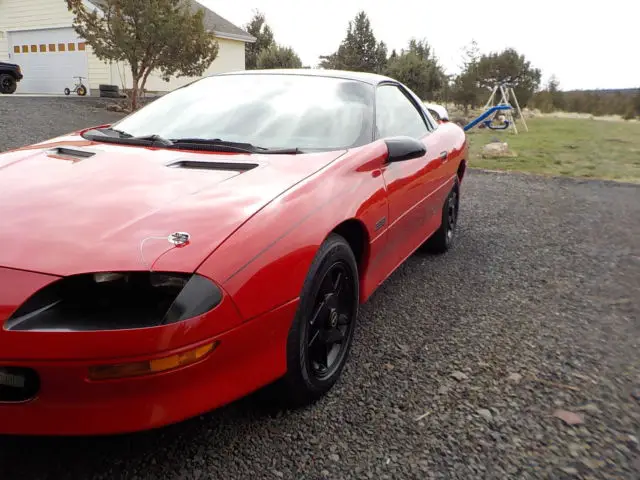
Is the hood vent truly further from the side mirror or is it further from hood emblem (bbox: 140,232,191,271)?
the side mirror

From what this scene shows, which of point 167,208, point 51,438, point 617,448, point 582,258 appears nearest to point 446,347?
point 617,448

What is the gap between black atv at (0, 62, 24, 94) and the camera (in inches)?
649

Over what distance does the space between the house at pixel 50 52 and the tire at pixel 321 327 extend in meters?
18.0

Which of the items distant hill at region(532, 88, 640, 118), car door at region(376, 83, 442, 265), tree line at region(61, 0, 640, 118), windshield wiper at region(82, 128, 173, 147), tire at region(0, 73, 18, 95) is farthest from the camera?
distant hill at region(532, 88, 640, 118)

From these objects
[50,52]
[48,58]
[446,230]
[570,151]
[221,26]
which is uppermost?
[221,26]

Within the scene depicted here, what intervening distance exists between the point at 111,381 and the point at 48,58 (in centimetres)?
2227

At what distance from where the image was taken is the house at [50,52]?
62.0 feet

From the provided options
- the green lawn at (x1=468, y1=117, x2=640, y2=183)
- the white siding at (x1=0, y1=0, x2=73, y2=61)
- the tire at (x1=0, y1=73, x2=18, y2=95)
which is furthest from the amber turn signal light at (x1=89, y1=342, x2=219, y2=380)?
the white siding at (x1=0, y1=0, x2=73, y2=61)

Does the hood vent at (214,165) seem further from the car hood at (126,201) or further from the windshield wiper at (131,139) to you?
the windshield wiper at (131,139)

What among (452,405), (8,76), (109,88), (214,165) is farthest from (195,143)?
(109,88)

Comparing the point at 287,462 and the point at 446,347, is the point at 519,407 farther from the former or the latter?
the point at 287,462

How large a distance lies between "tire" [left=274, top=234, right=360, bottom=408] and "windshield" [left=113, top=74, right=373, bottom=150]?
0.67m

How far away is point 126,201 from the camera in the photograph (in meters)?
1.87

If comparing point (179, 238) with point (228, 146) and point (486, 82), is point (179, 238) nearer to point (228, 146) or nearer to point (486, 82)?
point (228, 146)
